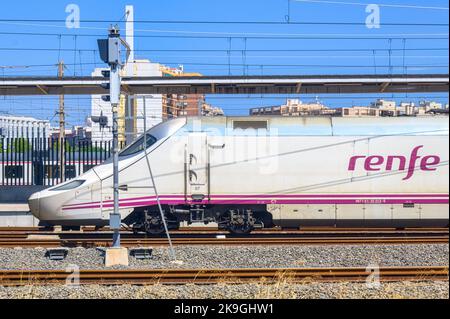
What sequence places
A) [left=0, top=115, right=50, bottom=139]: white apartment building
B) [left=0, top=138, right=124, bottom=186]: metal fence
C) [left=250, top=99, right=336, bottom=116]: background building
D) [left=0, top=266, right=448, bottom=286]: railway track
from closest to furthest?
1. [left=0, top=266, right=448, bottom=286]: railway track
2. [left=250, top=99, right=336, bottom=116]: background building
3. [left=0, top=115, right=50, bottom=139]: white apartment building
4. [left=0, top=138, right=124, bottom=186]: metal fence

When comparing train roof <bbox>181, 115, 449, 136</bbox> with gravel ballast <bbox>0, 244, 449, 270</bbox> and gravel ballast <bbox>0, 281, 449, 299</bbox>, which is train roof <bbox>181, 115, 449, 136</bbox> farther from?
gravel ballast <bbox>0, 281, 449, 299</bbox>

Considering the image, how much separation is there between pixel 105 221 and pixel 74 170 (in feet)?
40.9

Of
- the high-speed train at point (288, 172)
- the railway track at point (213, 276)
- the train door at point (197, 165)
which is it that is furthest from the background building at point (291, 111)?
the railway track at point (213, 276)

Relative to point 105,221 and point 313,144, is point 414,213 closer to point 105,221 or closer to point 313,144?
point 313,144

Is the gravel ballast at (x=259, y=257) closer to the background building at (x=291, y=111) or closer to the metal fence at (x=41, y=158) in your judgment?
the background building at (x=291, y=111)

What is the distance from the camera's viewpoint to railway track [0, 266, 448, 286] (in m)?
10.3

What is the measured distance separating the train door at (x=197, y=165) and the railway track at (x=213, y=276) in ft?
15.4

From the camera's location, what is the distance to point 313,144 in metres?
15.5

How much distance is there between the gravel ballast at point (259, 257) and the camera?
12133mm

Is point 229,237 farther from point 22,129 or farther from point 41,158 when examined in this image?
point 22,129

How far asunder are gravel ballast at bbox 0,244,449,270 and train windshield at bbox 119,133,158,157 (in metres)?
3.00

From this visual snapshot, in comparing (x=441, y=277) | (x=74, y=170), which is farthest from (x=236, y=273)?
(x=74, y=170)

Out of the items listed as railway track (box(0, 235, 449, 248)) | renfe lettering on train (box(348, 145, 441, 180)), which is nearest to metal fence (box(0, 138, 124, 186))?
railway track (box(0, 235, 449, 248))
